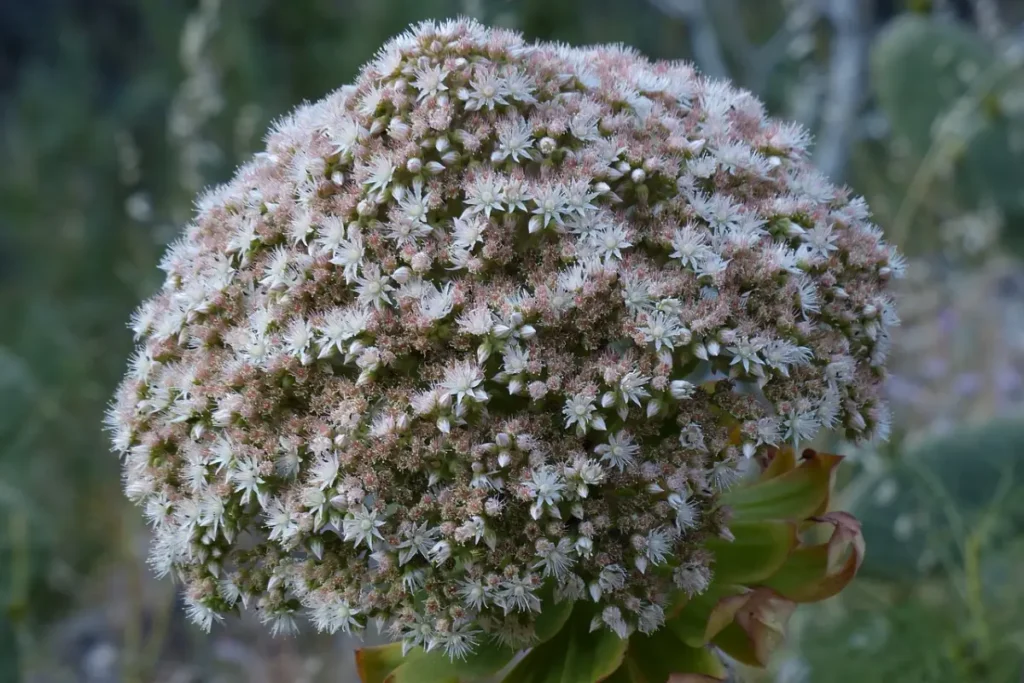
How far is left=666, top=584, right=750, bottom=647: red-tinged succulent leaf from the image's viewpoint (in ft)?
3.93

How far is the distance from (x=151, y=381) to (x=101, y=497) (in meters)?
3.22

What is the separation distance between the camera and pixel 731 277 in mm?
1157

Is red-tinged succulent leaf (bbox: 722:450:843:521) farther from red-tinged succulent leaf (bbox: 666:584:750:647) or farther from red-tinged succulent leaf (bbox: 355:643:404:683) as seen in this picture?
red-tinged succulent leaf (bbox: 355:643:404:683)

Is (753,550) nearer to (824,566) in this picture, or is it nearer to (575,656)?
(824,566)

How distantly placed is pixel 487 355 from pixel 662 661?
55 cm

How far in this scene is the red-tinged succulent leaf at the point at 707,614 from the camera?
1.20 meters

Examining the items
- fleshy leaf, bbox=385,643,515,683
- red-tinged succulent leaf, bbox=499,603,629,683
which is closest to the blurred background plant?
red-tinged succulent leaf, bbox=499,603,629,683

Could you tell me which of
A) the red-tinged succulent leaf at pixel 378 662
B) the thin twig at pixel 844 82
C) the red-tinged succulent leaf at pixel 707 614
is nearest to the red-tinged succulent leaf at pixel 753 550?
the red-tinged succulent leaf at pixel 707 614

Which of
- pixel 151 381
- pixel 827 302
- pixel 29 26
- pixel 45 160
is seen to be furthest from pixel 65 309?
pixel 827 302

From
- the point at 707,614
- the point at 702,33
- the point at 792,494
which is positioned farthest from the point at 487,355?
the point at 702,33

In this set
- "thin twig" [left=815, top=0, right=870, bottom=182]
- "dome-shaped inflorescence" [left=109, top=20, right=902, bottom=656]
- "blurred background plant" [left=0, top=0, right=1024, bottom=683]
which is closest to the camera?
"dome-shaped inflorescence" [left=109, top=20, right=902, bottom=656]

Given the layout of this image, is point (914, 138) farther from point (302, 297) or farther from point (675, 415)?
point (302, 297)

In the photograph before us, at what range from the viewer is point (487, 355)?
1.08 metres

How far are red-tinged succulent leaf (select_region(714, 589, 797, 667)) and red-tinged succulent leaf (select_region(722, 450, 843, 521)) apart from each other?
14cm
